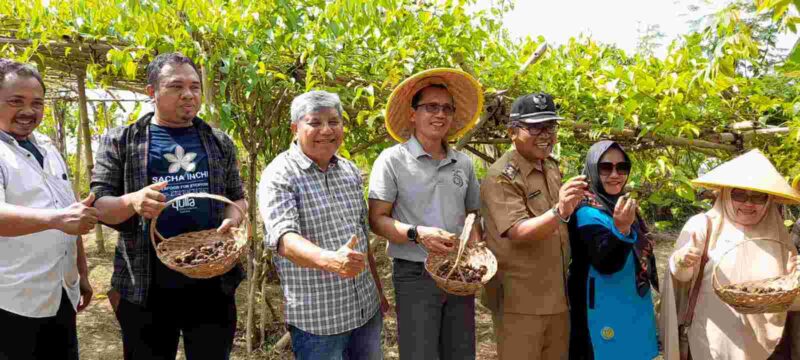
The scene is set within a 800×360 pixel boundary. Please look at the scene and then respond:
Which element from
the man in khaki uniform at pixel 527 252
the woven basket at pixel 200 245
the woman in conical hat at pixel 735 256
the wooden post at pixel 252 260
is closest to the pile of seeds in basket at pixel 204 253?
the woven basket at pixel 200 245

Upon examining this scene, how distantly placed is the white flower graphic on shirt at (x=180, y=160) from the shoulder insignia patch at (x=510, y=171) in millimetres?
1245

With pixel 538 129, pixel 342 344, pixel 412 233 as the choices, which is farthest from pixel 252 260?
pixel 538 129

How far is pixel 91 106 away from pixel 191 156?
752 centimetres

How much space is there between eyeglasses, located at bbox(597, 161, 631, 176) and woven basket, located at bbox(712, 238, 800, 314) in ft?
1.68

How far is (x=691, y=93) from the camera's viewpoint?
2.63 meters

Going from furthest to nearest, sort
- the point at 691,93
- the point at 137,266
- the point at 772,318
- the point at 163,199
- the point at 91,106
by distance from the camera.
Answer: the point at 91,106 < the point at 691,93 < the point at 772,318 < the point at 137,266 < the point at 163,199

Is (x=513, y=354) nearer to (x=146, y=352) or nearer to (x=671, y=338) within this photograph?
(x=671, y=338)

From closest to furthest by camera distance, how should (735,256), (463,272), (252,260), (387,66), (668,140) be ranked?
(463,272)
(735,256)
(387,66)
(668,140)
(252,260)

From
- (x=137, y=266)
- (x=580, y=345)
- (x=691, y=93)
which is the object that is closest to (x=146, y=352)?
(x=137, y=266)

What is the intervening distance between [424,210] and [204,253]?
2.83ft

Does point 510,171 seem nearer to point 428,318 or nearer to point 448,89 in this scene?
point 448,89

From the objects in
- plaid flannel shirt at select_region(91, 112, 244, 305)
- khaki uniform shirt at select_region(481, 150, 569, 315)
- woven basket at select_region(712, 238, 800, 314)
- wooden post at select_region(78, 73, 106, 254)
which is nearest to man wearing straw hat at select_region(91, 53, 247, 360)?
plaid flannel shirt at select_region(91, 112, 244, 305)

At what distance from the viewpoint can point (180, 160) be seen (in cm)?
198

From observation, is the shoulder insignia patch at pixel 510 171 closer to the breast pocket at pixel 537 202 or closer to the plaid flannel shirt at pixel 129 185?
the breast pocket at pixel 537 202
